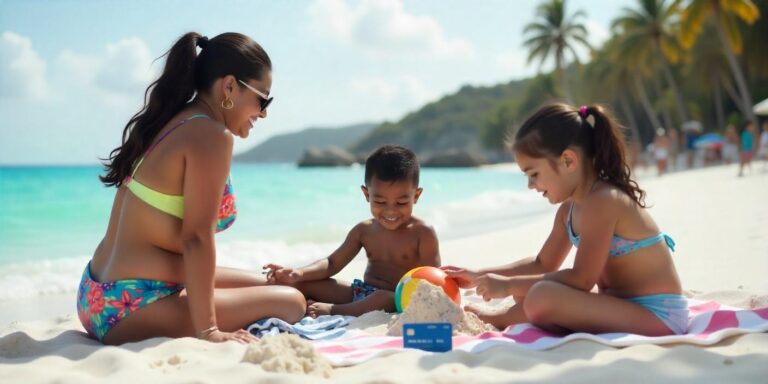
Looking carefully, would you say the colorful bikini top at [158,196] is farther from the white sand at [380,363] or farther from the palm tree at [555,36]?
the palm tree at [555,36]

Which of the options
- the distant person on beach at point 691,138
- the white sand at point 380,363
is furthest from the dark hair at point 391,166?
the distant person on beach at point 691,138

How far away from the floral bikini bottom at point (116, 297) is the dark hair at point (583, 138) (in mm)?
2006

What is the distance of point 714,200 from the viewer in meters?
10.7

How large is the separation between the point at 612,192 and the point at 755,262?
2779 millimetres

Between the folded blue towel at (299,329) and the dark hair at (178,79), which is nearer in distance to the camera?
the dark hair at (178,79)

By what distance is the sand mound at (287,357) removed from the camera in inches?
105

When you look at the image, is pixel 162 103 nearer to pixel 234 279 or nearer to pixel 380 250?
pixel 234 279

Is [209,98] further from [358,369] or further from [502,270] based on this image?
[502,270]

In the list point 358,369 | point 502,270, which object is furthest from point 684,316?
point 358,369

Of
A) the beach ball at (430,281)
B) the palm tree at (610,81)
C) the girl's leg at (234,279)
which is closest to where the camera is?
the beach ball at (430,281)

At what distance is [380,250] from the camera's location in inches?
184

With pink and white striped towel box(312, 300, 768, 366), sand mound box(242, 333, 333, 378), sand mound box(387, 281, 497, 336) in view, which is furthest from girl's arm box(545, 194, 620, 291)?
sand mound box(242, 333, 333, 378)

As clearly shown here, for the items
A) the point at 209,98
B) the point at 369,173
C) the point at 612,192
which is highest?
the point at 209,98

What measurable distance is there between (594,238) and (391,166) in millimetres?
1560
